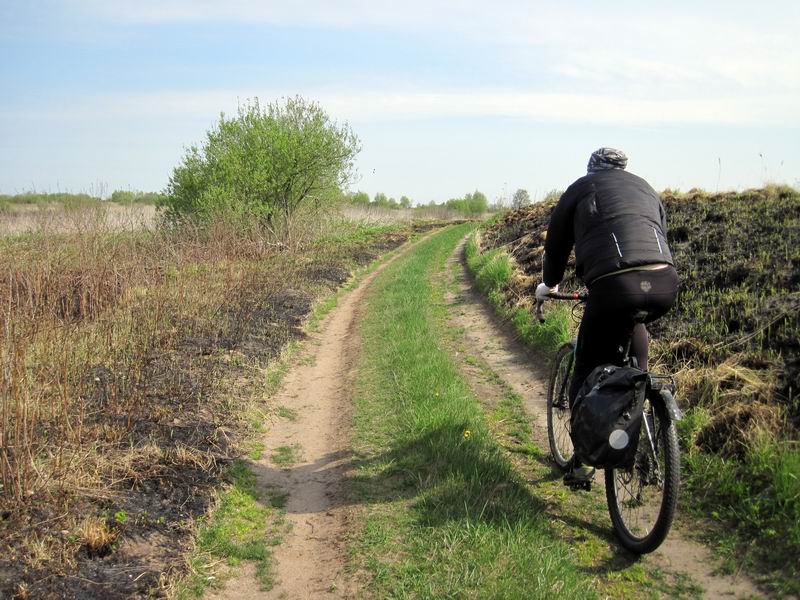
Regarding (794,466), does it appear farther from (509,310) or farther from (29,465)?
(509,310)

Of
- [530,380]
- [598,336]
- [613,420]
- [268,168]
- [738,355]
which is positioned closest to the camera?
[613,420]

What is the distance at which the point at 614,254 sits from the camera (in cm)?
374

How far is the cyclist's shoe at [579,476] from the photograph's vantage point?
14.3 ft

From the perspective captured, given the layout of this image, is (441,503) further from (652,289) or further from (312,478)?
(652,289)

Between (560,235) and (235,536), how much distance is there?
3.14 m

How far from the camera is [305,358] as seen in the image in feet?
30.2

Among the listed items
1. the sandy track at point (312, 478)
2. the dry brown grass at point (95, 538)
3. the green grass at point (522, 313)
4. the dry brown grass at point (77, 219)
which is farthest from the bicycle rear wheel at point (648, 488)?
the dry brown grass at point (77, 219)

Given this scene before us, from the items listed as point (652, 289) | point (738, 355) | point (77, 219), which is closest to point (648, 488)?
point (652, 289)

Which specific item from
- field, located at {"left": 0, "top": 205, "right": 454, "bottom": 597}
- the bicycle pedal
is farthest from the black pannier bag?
field, located at {"left": 0, "top": 205, "right": 454, "bottom": 597}

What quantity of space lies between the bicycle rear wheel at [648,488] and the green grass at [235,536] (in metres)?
2.26

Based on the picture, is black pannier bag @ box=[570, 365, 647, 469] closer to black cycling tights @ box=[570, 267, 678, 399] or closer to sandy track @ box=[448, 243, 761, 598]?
black cycling tights @ box=[570, 267, 678, 399]

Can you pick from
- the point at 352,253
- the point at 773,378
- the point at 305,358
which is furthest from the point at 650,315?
the point at 352,253

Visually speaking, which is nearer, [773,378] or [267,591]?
[267,591]

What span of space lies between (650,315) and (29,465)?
421 centimetres
